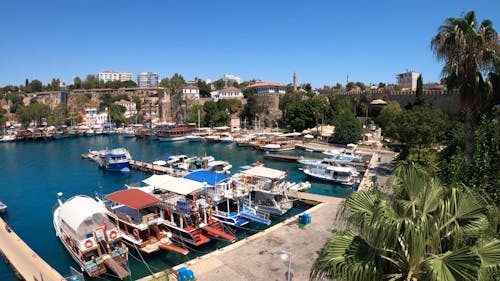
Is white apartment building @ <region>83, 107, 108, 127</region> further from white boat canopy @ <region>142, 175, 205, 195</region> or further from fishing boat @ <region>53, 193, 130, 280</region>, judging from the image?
fishing boat @ <region>53, 193, 130, 280</region>

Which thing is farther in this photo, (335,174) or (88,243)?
(335,174)

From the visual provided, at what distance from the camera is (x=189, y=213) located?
63.1 feet

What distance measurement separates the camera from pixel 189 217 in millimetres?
19484

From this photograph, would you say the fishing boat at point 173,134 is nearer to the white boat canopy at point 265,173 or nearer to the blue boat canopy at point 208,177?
the blue boat canopy at point 208,177

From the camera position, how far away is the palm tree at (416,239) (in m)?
4.19

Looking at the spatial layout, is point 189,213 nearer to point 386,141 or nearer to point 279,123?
point 386,141

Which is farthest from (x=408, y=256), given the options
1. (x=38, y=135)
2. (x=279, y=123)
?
(x=38, y=135)

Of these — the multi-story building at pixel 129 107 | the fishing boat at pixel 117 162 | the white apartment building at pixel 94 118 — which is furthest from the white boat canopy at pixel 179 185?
the multi-story building at pixel 129 107

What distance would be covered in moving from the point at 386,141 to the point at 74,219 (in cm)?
4864

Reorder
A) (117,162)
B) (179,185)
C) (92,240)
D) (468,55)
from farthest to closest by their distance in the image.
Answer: (117,162), (179,185), (92,240), (468,55)

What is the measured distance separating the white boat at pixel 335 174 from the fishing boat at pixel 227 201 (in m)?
12.9

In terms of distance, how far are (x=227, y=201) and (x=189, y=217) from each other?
10.9 feet

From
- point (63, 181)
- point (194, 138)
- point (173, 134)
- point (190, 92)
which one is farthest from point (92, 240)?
point (190, 92)

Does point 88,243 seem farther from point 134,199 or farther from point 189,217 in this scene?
point 189,217
